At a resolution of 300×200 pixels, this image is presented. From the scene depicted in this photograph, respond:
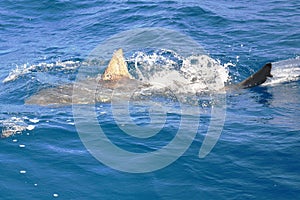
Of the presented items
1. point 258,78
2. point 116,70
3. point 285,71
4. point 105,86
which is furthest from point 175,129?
point 285,71

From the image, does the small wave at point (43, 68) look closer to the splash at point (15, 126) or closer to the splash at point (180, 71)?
the splash at point (180, 71)

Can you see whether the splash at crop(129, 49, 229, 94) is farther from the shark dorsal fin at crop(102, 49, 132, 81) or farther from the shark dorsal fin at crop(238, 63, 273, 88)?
the shark dorsal fin at crop(238, 63, 273, 88)

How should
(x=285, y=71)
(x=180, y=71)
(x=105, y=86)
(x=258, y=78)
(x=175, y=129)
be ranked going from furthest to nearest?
(x=180, y=71) < (x=285, y=71) < (x=105, y=86) < (x=258, y=78) < (x=175, y=129)

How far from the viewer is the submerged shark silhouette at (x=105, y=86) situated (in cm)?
1018

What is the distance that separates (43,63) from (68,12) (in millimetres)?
6566

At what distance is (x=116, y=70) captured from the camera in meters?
12.0

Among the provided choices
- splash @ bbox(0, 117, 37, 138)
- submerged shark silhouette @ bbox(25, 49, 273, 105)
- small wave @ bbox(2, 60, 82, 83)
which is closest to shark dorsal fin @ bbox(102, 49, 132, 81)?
submerged shark silhouette @ bbox(25, 49, 273, 105)

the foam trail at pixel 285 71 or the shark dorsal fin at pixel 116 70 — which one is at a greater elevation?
the shark dorsal fin at pixel 116 70

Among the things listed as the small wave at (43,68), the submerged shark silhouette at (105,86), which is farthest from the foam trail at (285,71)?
the small wave at (43,68)

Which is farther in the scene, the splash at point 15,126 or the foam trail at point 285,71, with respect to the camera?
the foam trail at point 285,71

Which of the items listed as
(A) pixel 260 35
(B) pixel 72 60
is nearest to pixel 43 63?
(B) pixel 72 60

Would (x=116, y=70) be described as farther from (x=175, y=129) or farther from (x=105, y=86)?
(x=175, y=129)

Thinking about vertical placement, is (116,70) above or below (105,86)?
above

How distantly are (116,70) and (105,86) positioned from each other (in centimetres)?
91
